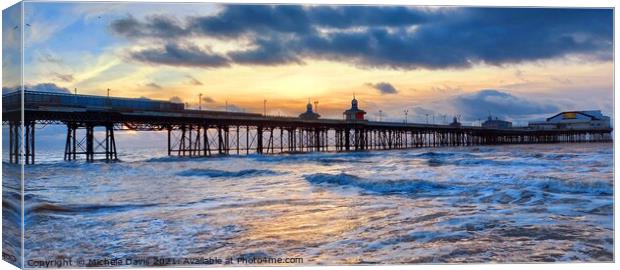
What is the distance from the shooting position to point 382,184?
40.9 feet

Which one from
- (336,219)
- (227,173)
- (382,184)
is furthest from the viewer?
(227,173)

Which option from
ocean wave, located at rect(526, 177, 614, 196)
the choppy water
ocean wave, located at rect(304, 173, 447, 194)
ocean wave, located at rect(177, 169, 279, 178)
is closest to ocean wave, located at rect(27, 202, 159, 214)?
the choppy water

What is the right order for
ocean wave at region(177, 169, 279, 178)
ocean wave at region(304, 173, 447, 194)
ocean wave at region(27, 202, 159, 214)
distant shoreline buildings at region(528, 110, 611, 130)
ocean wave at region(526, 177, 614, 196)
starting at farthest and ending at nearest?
ocean wave at region(177, 169, 279, 178) < ocean wave at region(304, 173, 447, 194) < ocean wave at region(526, 177, 614, 196) < distant shoreline buildings at region(528, 110, 611, 130) < ocean wave at region(27, 202, 159, 214)

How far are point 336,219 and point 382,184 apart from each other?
401 cm

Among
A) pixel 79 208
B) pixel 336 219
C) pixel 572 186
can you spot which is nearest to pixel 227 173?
pixel 79 208

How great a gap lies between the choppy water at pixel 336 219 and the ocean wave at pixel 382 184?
0.13 ft

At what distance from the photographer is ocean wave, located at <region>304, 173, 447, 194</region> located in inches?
466

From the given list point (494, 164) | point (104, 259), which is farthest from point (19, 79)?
point (494, 164)

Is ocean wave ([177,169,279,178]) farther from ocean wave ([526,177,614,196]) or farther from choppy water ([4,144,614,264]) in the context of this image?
ocean wave ([526,177,614,196])

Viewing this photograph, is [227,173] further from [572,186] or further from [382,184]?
[572,186]

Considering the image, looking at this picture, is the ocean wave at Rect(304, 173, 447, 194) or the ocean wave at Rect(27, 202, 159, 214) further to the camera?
the ocean wave at Rect(304, 173, 447, 194)

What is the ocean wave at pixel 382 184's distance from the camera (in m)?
11.8

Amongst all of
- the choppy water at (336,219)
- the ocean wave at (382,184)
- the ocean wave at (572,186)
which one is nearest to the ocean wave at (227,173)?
the choppy water at (336,219)

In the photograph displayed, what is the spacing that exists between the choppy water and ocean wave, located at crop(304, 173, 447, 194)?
0.04 meters
